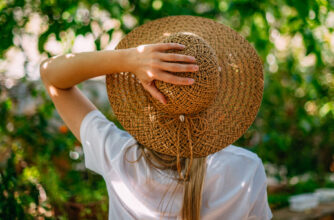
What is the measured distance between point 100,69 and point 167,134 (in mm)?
347

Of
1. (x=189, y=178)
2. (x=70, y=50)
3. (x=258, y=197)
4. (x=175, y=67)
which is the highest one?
(x=175, y=67)

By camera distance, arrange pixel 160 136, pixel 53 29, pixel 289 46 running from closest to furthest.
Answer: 1. pixel 160 136
2. pixel 53 29
3. pixel 289 46

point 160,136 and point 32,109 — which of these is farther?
point 32,109

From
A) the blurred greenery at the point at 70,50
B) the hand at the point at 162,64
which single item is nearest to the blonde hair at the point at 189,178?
the hand at the point at 162,64

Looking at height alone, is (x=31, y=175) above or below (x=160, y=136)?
below

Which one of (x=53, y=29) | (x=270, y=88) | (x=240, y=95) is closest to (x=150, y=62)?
(x=240, y=95)

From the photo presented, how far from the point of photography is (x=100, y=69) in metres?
1.12

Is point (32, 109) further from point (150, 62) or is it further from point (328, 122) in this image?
point (328, 122)

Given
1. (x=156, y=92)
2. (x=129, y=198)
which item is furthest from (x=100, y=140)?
(x=156, y=92)

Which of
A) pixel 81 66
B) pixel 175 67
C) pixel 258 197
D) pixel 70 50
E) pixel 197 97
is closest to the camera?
pixel 175 67

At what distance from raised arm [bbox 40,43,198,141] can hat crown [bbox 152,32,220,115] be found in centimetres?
3

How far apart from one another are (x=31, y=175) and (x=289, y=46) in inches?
161

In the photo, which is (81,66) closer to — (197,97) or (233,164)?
(197,97)

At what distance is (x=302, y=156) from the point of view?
6.53 metres
